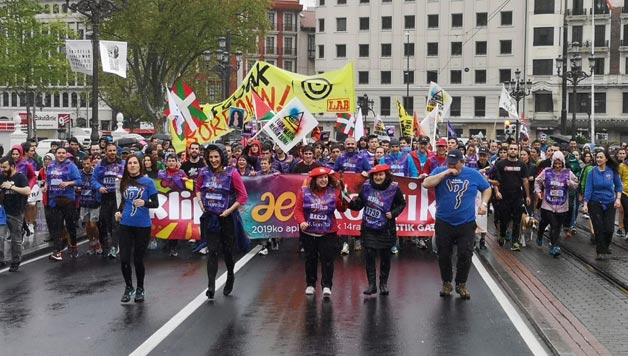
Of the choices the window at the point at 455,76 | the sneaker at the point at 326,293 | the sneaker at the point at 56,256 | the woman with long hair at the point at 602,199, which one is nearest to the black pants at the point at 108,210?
the sneaker at the point at 56,256

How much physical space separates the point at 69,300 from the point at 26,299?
55 centimetres

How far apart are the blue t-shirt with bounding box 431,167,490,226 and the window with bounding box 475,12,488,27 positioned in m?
66.5

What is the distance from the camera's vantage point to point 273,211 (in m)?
13.3

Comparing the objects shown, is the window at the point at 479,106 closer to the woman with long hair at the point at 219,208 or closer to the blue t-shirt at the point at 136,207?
the woman with long hair at the point at 219,208

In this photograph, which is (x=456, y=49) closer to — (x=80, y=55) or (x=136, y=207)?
(x=80, y=55)

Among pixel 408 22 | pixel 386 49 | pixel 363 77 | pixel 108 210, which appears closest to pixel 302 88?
pixel 108 210

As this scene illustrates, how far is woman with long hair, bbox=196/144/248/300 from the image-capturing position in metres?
9.27

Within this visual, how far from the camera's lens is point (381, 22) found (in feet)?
250

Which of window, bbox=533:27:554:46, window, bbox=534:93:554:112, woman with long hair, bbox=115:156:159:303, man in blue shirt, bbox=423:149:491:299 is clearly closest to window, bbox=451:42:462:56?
window, bbox=533:27:554:46

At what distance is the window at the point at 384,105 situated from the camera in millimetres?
76312

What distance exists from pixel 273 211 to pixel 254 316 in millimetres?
5061

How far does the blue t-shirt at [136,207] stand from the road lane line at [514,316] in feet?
14.2

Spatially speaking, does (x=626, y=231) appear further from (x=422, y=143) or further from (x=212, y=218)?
(x=212, y=218)

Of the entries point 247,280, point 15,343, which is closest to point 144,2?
point 247,280
